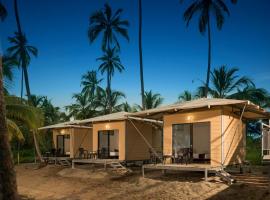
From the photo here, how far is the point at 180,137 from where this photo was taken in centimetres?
2016

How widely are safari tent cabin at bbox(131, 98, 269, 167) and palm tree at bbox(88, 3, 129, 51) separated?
66.3ft

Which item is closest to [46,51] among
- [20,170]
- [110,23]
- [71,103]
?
[110,23]

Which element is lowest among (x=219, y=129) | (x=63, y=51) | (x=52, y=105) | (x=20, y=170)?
(x=20, y=170)

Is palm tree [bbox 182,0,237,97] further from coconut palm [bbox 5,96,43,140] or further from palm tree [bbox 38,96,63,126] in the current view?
coconut palm [bbox 5,96,43,140]

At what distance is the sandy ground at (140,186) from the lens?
13609mm

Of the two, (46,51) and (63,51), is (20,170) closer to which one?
(63,51)

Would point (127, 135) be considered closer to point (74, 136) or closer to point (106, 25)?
point (74, 136)

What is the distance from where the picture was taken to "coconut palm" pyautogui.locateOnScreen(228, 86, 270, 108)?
100 feet

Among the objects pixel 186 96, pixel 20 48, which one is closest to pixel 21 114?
pixel 20 48

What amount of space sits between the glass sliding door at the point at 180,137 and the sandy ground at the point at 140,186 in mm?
1359

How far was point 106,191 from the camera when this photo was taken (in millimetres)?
15930

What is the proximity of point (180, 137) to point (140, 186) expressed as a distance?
4.95 metres

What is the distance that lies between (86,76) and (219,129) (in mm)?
33135

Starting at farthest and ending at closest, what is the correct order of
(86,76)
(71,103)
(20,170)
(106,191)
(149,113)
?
(86,76), (71,103), (20,170), (149,113), (106,191)
